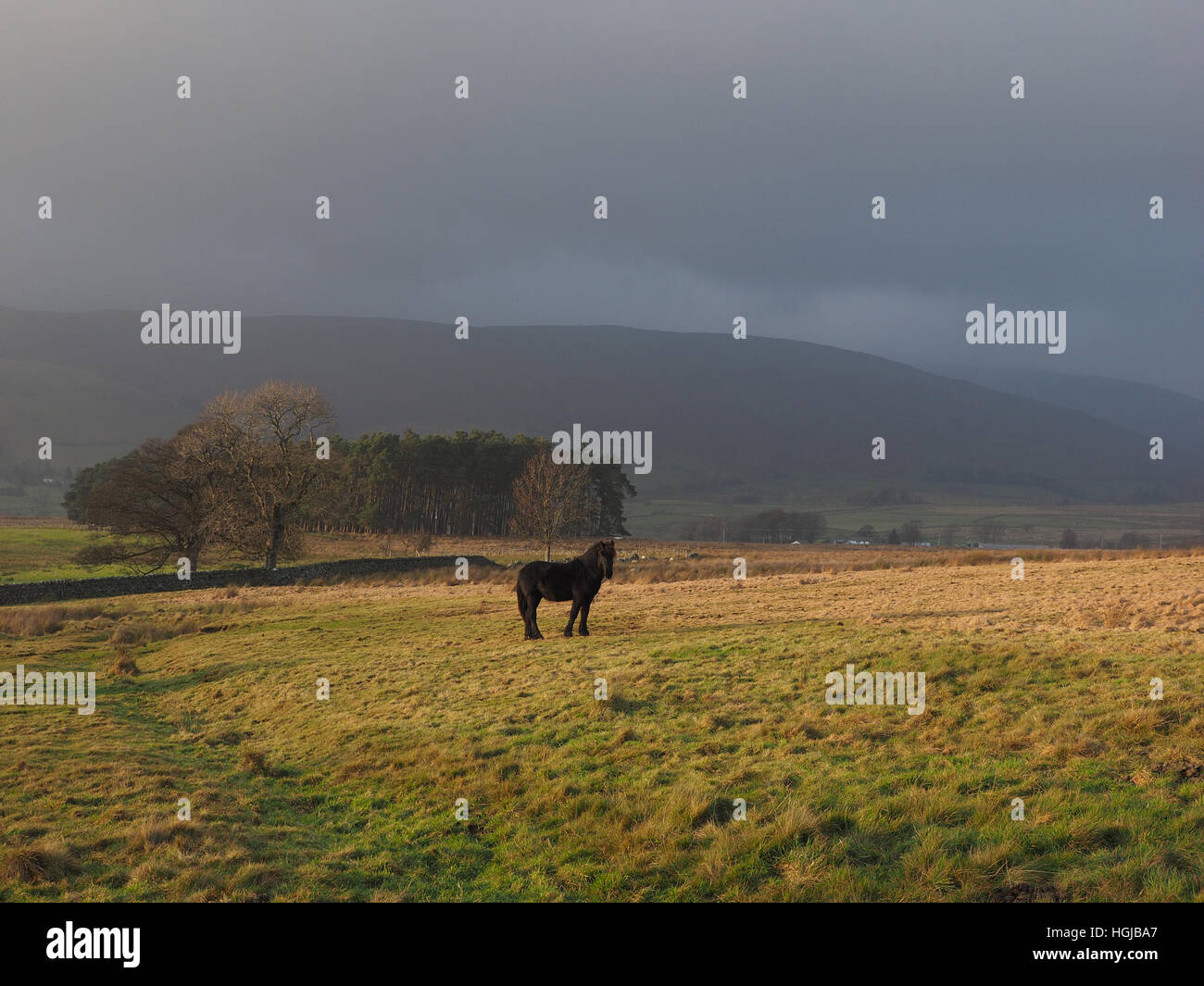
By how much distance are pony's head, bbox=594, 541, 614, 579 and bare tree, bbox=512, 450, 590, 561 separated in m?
44.5

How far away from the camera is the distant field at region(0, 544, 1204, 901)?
9.05m

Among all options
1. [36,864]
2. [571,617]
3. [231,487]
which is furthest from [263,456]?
[36,864]

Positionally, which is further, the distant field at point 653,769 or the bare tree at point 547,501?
the bare tree at point 547,501

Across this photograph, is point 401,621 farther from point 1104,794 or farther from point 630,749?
point 1104,794

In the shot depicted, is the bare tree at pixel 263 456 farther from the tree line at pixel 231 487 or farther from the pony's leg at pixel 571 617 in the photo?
the pony's leg at pixel 571 617

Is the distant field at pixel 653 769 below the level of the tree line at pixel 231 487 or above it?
below

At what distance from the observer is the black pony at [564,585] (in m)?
25.0

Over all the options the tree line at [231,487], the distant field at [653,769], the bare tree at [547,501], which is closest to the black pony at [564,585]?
the distant field at [653,769]

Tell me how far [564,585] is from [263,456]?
43.6 m

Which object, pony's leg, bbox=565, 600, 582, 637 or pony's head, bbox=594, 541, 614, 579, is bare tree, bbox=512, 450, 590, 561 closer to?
pony's leg, bbox=565, 600, 582, 637

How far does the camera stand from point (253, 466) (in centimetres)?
6141

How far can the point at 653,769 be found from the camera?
12.3m

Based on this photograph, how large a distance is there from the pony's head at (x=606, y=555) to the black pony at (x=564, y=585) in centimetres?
3
